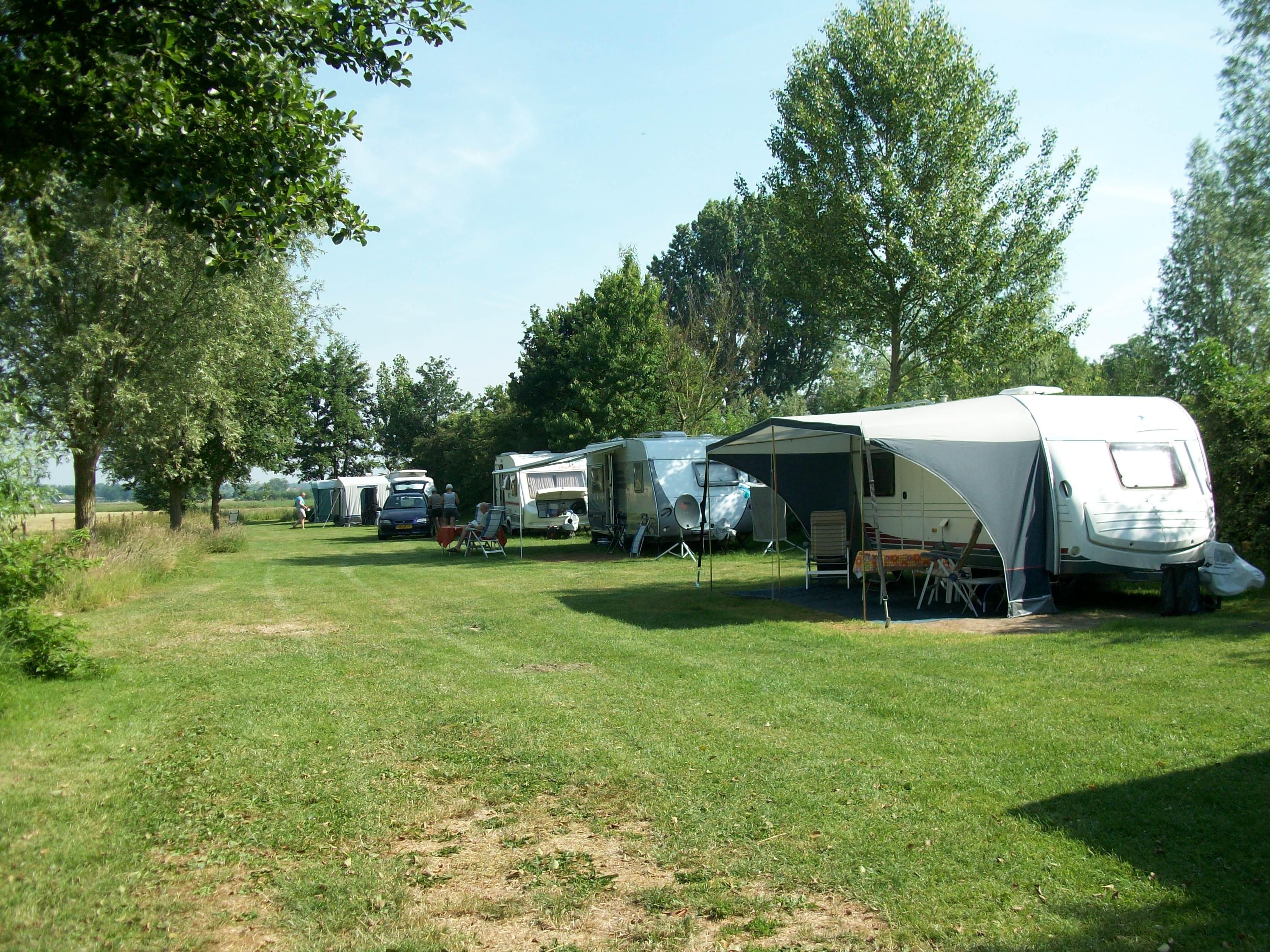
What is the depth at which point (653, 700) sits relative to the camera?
22.7 feet

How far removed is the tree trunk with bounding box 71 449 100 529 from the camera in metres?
16.8

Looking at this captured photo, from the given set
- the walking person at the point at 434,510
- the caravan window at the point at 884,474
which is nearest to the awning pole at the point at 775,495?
the caravan window at the point at 884,474

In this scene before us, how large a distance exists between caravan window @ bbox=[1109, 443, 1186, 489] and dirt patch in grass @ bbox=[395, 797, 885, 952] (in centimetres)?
871

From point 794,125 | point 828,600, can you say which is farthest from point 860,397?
point 828,600

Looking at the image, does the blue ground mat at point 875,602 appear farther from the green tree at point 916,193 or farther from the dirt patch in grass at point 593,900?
the green tree at point 916,193

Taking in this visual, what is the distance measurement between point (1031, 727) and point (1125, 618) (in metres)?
5.07

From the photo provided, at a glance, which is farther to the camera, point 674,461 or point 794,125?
point 794,125

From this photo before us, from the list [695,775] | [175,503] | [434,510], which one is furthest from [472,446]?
[695,775]

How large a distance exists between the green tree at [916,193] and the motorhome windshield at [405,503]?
1467 centimetres

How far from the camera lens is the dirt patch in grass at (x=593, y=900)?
3.43 m

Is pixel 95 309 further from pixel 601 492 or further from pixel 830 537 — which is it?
pixel 830 537

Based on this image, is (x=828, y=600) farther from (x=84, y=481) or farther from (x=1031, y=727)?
(x=84, y=481)

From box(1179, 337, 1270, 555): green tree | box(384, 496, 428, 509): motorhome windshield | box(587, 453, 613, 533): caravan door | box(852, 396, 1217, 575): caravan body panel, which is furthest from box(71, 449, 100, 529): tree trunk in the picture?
box(1179, 337, 1270, 555): green tree

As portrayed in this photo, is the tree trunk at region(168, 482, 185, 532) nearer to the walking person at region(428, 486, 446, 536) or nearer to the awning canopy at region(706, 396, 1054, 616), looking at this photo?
the walking person at region(428, 486, 446, 536)
